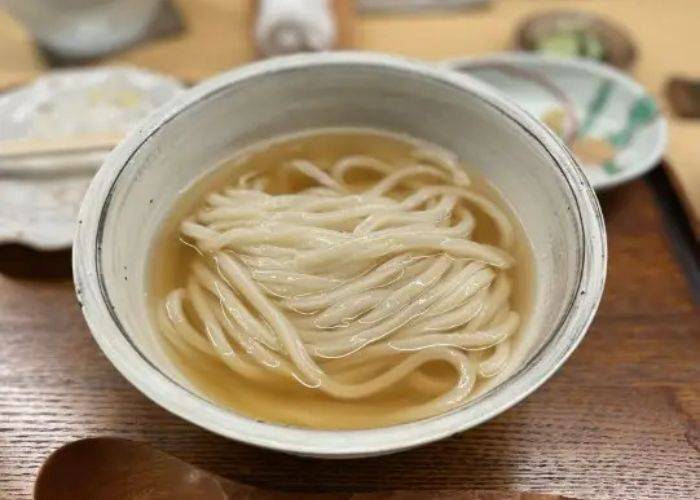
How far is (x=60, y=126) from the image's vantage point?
189cm

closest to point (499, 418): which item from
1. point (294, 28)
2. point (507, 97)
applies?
point (507, 97)

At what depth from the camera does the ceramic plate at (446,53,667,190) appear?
1.89 metres

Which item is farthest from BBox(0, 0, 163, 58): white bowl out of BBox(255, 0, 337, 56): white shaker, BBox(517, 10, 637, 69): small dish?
BBox(517, 10, 637, 69): small dish

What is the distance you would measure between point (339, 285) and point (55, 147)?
870 millimetres

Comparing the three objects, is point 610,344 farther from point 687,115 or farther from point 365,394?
point 687,115

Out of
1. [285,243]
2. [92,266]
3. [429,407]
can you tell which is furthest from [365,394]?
[92,266]

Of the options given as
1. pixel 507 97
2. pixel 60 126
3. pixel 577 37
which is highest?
pixel 507 97

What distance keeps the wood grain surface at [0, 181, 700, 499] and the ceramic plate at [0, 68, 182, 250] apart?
0.56 ft

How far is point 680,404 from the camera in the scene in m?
1.28

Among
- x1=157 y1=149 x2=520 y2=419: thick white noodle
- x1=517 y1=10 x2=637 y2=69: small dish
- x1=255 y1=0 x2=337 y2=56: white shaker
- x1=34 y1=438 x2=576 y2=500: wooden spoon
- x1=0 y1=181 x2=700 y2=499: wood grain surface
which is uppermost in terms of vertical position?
x1=255 y1=0 x2=337 y2=56: white shaker

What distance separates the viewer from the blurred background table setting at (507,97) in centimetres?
117

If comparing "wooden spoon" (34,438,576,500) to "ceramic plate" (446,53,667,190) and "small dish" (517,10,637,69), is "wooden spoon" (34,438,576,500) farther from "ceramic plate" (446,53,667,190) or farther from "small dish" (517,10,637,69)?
"small dish" (517,10,637,69)

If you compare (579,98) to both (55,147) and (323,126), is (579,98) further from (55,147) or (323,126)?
(55,147)

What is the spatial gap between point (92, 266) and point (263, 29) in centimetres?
124
